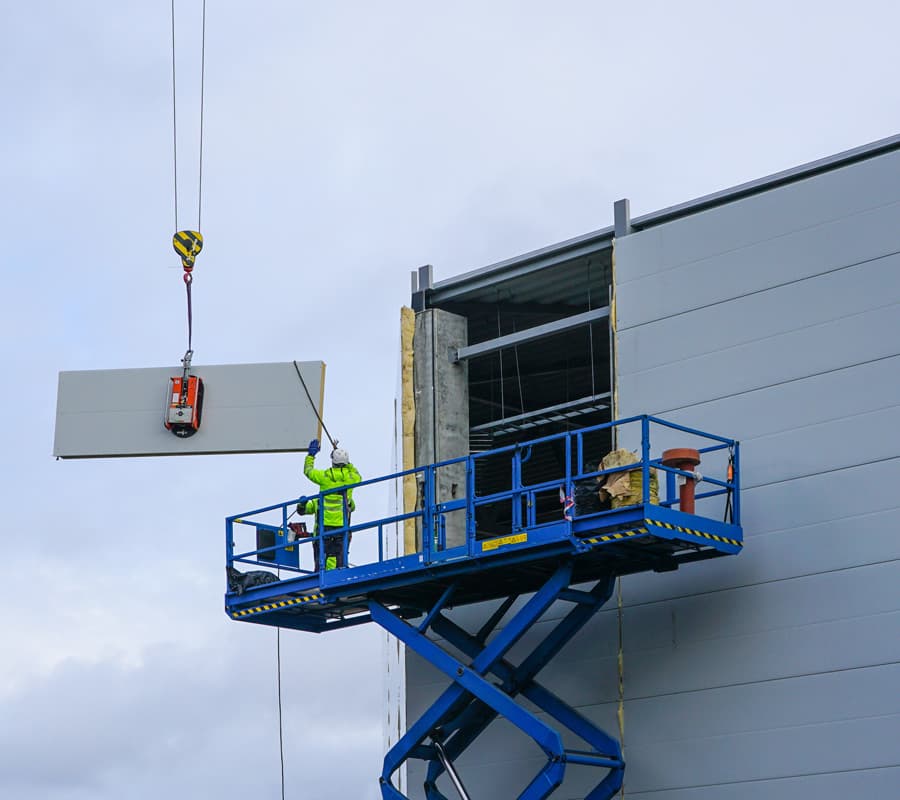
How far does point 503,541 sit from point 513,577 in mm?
1556

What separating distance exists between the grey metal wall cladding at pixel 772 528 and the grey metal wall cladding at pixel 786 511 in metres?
0.02

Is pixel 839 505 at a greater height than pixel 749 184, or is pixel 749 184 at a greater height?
pixel 749 184

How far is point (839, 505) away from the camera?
18453 mm

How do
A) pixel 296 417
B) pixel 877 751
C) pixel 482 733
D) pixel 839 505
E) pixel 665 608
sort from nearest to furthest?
pixel 877 751
pixel 839 505
pixel 665 608
pixel 482 733
pixel 296 417

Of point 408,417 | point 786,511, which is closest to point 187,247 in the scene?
point 408,417

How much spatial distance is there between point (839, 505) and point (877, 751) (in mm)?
2940

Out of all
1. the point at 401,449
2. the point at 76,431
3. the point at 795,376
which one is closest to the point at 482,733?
the point at 401,449

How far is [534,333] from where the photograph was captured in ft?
75.0

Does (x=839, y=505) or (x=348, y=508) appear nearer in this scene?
(x=839, y=505)

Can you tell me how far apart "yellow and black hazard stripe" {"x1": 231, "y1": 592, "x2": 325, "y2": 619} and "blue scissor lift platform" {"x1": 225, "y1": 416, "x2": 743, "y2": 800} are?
0.02 m

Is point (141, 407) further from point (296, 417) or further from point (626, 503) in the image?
point (626, 503)

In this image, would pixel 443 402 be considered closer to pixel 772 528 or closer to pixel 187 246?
pixel 187 246

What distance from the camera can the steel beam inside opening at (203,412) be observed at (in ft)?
77.4

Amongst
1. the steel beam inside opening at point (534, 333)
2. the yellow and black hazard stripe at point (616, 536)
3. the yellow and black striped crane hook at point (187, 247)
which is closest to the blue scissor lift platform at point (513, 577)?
the yellow and black hazard stripe at point (616, 536)
